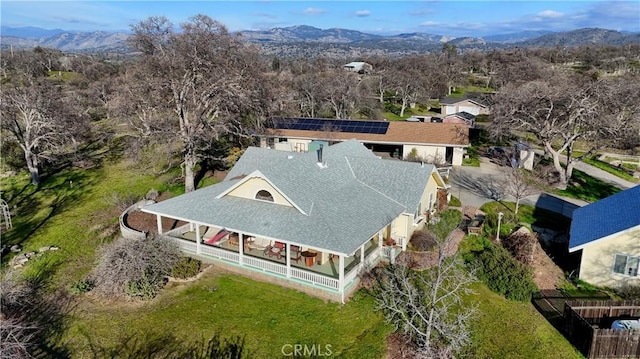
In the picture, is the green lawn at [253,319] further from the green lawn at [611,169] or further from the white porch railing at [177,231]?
the green lawn at [611,169]

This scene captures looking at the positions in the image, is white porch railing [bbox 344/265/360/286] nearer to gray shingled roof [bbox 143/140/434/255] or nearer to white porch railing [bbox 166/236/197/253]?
gray shingled roof [bbox 143/140/434/255]

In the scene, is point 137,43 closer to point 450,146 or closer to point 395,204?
point 395,204

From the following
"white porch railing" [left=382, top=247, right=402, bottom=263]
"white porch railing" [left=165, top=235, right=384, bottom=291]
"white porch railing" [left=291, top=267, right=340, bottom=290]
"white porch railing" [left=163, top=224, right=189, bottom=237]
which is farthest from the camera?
"white porch railing" [left=163, top=224, right=189, bottom=237]

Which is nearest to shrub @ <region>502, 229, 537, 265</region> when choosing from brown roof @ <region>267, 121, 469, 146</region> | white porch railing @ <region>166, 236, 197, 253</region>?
white porch railing @ <region>166, 236, 197, 253</region>

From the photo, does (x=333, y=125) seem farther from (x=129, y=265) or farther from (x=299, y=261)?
(x=129, y=265)

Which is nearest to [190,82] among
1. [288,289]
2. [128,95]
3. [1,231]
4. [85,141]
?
[128,95]

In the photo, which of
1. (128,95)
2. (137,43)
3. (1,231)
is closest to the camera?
(1,231)
